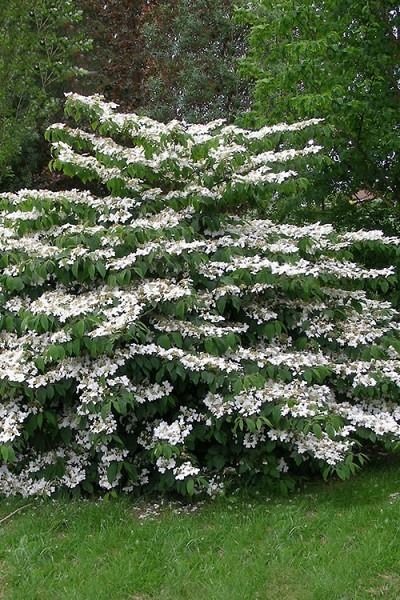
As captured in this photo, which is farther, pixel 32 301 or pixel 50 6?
pixel 50 6

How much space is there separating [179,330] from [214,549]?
119 cm

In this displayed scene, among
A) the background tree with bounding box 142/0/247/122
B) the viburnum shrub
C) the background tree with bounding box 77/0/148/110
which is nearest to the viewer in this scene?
the viburnum shrub

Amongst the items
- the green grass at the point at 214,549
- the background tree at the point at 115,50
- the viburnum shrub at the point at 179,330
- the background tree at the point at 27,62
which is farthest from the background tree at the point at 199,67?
the green grass at the point at 214,549

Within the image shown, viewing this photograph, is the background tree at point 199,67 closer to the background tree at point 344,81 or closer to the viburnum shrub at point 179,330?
the background tree at point 344,81

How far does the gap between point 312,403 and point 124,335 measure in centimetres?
105

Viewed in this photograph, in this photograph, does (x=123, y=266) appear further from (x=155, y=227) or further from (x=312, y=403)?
(x=312, y=403)

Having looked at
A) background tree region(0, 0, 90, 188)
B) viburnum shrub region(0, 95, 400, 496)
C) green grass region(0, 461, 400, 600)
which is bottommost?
green grass region(0, 461, 400, 600)

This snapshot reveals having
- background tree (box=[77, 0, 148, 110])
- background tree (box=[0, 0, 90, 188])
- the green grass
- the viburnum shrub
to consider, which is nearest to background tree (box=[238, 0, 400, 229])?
the viburnum shrub

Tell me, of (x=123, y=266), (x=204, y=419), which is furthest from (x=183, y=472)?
(x=123, y=266)

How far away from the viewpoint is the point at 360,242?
188 inches

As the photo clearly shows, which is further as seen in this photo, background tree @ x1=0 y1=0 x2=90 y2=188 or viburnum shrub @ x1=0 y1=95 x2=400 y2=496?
background tree @ x1=0 y1=0 x2=90 y2=188

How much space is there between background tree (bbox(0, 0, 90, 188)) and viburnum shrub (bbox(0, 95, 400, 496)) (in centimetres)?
397

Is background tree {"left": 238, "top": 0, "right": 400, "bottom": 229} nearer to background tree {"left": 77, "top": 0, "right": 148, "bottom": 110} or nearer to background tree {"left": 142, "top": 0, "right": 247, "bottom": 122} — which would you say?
background tree {"left": 142, "top": 0, "right": 247, "bottom": 122}

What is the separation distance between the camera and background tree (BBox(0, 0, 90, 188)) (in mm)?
8289
